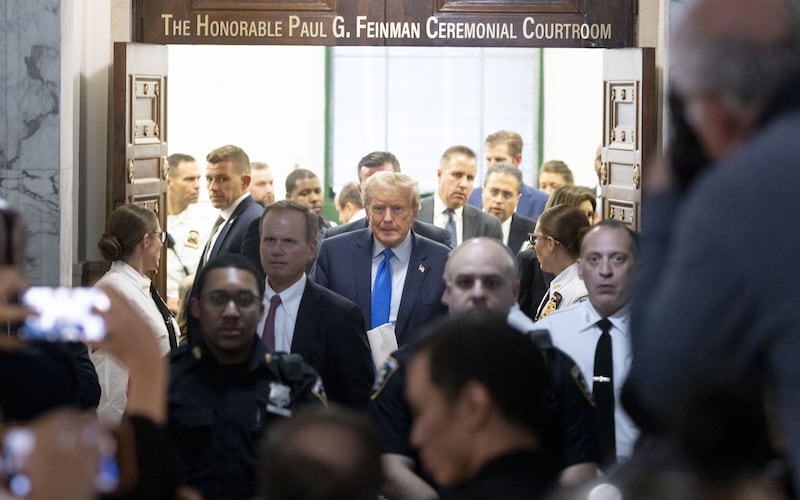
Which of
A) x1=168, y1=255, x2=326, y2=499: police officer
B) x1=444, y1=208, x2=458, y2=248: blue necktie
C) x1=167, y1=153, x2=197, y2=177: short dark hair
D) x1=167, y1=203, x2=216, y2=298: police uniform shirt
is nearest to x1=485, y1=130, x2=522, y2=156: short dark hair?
x1=444, y1=208, x2=458, y2=248: blue necktie

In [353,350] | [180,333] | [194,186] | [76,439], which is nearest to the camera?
[76,439]

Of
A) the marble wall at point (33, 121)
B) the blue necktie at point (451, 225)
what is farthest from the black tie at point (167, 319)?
the blue necktie at point (451, 225)

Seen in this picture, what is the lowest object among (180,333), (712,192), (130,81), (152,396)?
(180,333)

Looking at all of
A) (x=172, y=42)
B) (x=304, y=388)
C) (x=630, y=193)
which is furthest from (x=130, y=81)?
(x=304, y=388)

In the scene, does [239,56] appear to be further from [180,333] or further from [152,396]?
[152,396]

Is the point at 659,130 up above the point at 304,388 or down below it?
above

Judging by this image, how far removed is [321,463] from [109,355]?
4031 millimetres

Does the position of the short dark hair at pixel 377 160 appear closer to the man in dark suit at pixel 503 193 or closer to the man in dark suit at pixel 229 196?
the man in dark suit at pixel 229 196

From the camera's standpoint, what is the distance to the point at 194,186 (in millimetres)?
11773

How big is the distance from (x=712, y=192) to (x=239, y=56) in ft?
44.9

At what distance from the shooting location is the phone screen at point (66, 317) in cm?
223

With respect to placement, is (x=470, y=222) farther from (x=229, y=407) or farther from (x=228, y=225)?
(x=229, y=407)

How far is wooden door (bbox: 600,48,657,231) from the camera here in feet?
29.0

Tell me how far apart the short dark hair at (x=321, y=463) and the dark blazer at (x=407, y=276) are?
4395 millimetres
